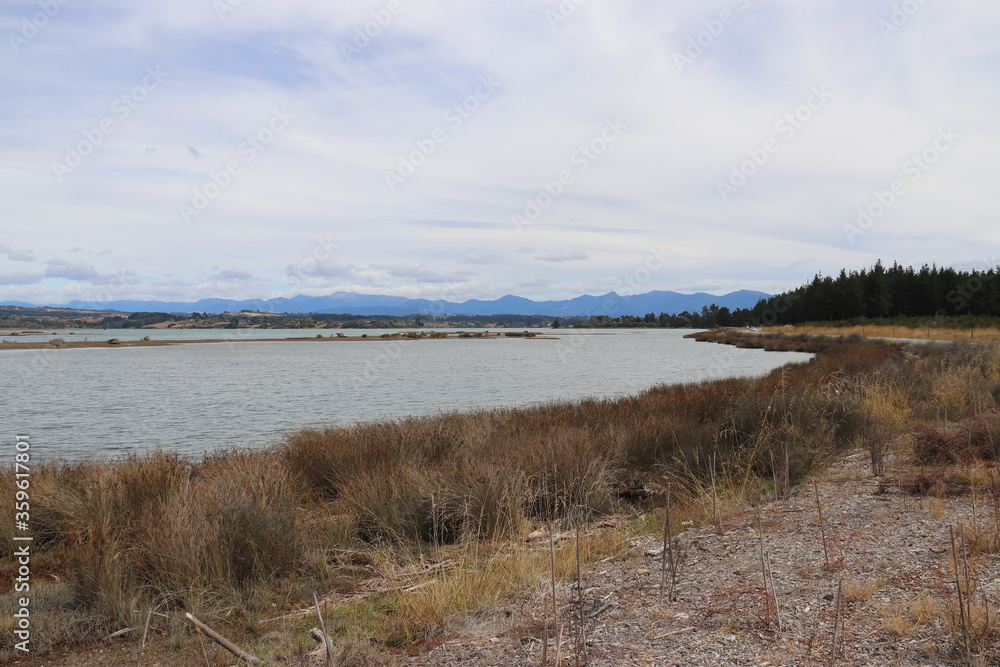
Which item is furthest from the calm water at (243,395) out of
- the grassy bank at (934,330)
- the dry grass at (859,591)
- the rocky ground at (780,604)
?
the grassy bank at (934,330)

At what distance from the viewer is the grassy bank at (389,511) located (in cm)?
527

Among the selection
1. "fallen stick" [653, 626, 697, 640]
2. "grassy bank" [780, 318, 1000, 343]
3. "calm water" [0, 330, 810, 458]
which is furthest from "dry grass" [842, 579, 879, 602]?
"grassy bank" [780, 318, 1000, 343]

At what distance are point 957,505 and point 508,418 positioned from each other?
28.6ft

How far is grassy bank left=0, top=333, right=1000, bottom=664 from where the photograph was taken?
527 cm

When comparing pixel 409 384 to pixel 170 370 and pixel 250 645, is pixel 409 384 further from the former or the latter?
pixel 250 645

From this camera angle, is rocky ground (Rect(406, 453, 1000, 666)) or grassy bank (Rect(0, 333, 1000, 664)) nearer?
rocky ground (Rect(406, 453, 1000, 666))

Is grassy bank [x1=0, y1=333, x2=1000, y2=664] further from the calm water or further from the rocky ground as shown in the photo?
the calm water

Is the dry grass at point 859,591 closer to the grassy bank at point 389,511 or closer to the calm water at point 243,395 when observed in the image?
the grassy bank at point 389,511

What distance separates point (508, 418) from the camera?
45.0 ft

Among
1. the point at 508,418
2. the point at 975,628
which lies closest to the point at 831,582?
the point at 975,628

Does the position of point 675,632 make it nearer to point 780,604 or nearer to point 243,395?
point 780,604

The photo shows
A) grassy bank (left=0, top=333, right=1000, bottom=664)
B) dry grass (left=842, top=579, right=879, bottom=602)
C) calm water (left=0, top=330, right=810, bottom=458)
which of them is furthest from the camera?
calm water (left=0, top=330, right=810, bottom=458)

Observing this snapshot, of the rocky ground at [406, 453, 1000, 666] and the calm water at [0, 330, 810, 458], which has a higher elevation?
the rocky ground at [406, 453, 1000, 666]

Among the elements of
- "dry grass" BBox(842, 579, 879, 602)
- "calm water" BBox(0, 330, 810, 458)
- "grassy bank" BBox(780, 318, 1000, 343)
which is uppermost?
"grassy bank" BBox(780, 318, 1000, 343)
